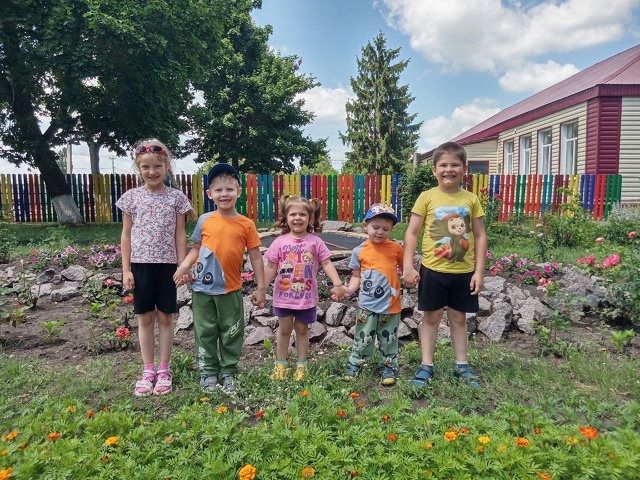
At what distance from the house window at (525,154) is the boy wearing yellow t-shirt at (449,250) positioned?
15.8 metres

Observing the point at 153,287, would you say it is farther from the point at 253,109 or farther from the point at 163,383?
Answer: the point at 253,109

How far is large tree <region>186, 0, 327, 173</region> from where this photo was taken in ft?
75.3

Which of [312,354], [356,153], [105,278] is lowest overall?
[312,354]

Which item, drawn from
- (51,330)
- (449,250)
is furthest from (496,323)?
(51,330)

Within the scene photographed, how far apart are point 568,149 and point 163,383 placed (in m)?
15.0

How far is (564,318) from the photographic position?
13.0ft

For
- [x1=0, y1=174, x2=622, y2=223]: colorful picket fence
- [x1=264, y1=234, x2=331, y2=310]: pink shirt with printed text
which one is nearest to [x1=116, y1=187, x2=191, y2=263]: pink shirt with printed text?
[x1=264, y1=234, x2=331, y2=310]: pink shirt with printed text

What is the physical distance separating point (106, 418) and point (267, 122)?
22.6 meters

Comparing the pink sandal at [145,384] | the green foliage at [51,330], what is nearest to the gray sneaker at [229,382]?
the pink sandal at [145,384]

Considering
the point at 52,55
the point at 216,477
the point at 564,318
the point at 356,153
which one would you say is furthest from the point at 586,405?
the point at 356,153

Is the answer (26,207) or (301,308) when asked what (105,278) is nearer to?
(301,308)

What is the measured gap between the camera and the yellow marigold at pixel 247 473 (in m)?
1.83

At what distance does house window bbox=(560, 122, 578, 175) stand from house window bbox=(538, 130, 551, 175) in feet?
3.30

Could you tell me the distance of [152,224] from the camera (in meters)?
2.86
